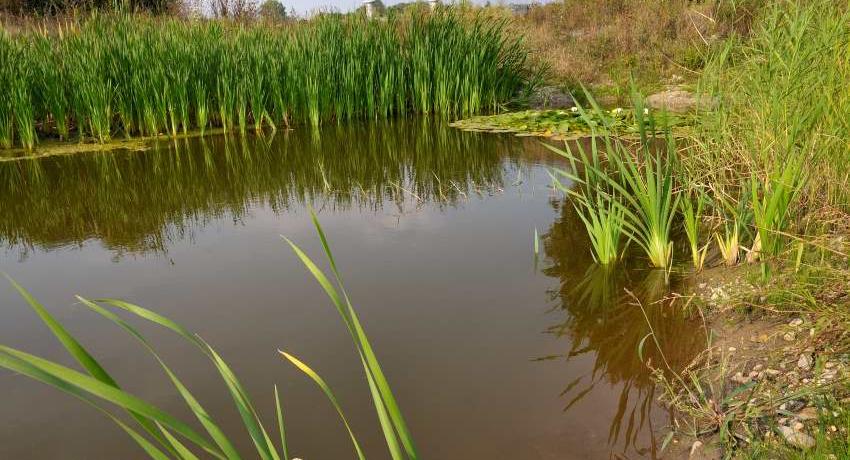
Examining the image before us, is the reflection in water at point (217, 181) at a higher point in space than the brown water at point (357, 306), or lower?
higher

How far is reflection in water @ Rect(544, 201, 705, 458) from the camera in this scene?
2254mm

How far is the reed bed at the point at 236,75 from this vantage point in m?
7.29

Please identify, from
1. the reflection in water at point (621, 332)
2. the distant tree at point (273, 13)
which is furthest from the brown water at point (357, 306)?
the distant tree at point (273, 13)

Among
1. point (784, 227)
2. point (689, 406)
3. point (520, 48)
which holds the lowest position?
point (689, 406)

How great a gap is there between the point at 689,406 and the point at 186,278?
2.67 m

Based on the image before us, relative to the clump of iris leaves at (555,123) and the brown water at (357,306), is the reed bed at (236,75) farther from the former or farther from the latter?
the brown water at (357,306)

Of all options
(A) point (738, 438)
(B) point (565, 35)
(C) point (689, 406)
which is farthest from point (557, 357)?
(B) point (565, 35)

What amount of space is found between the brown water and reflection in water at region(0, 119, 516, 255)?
3 cm

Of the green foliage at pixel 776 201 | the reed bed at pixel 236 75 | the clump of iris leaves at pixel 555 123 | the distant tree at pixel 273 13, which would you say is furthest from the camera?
the distant tree at pixel 273 13

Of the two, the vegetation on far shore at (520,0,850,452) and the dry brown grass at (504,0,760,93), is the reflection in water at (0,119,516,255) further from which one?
the dry brown grass at (504,0,760,93)

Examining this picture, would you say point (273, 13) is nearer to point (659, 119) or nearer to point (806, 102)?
point (659, 119)

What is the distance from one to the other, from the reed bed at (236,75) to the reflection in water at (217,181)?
1.94 ft

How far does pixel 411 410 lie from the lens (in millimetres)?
2277

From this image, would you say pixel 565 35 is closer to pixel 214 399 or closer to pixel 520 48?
pixel 520 48
